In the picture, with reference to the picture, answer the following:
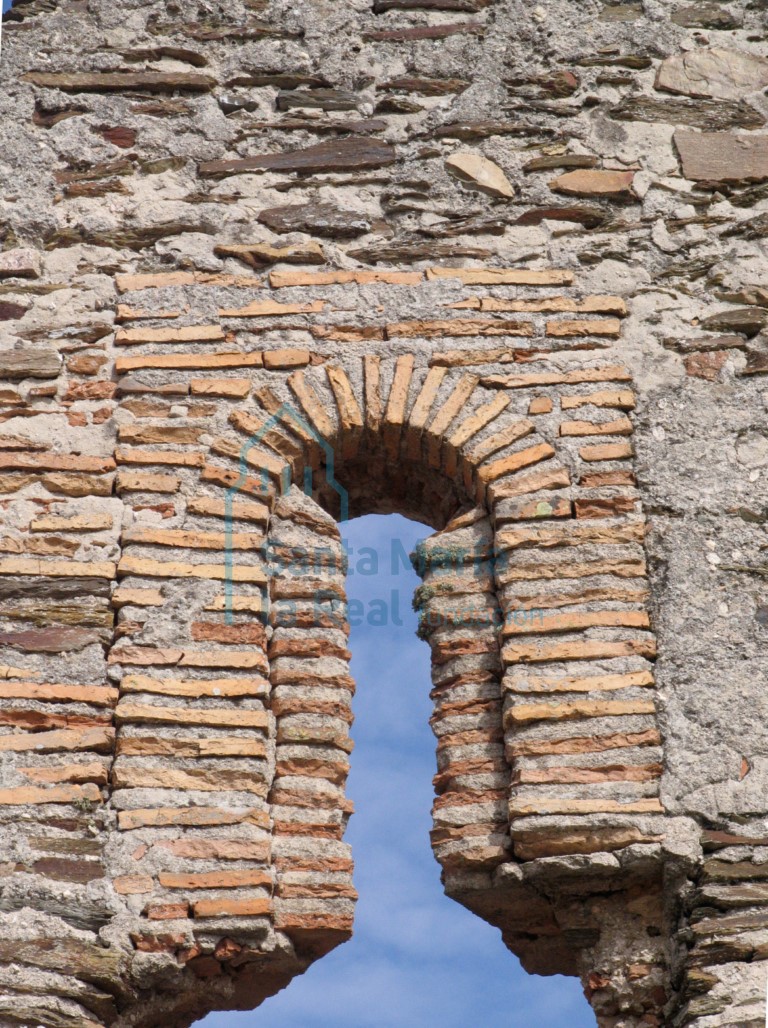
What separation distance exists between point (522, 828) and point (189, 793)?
98cm

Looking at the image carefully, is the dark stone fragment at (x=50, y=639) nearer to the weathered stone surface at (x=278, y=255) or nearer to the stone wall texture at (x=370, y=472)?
the stone wall texture at (x=370, y=472)

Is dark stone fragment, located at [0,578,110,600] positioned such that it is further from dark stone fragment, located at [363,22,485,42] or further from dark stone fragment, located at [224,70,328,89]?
dark stone fragment, located at [363,22,485,42]

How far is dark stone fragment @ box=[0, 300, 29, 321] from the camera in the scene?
224 inches

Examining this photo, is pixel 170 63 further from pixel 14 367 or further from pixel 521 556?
pixel 521 556

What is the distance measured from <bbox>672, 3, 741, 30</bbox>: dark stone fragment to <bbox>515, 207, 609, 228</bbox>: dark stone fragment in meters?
1.00

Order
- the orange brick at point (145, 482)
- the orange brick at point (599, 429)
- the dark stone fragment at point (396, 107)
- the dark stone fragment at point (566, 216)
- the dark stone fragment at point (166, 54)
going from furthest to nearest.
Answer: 1. the dark stone fragment at point (166, 54)
2. the dark stone fragment at point (396, 107)
3. the dark stone fragment at point (566, 216)
4. the orange brick at point (599, 429)
5. the orange brick at point (145, 482)

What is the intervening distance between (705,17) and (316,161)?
1.67m

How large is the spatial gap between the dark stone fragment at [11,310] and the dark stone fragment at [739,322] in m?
2.36

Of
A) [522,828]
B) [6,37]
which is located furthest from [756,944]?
[6,37]

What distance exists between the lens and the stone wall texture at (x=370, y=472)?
185 inches

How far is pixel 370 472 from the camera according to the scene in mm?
5645

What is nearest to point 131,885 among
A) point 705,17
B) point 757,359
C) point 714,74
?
A: point 757,359

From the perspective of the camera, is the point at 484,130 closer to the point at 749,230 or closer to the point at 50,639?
the point at 749,230

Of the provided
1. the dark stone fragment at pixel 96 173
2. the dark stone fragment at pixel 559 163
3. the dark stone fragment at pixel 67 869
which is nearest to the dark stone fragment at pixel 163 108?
the dark stone fragment at pixel 96 173
